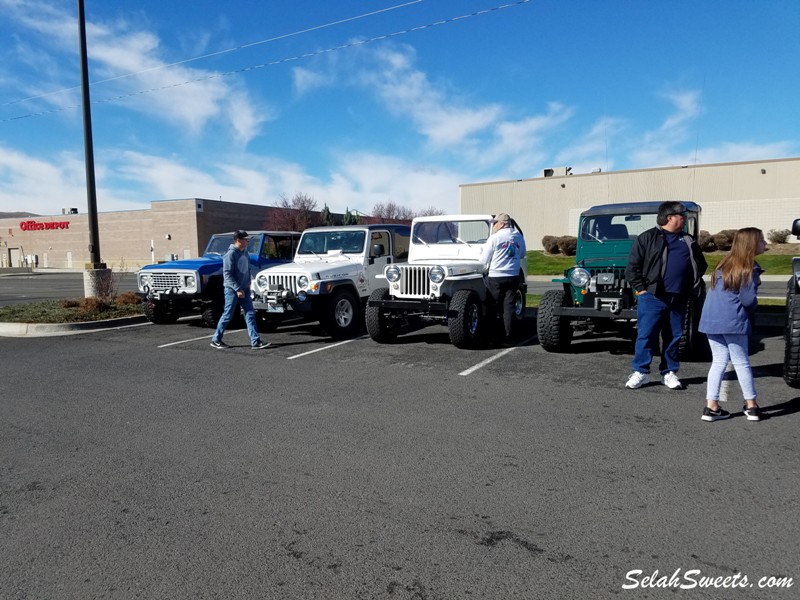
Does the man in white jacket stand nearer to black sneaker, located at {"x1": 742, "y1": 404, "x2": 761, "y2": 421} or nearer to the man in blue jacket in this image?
the man in blue jacket

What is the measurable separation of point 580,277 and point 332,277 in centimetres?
399

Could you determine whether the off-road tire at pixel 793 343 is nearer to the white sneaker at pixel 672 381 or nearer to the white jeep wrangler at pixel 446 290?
the white sneaker at pixel 672 381

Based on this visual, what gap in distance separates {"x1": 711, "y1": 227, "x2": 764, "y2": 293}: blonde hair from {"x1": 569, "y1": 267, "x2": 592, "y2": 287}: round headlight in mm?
2912

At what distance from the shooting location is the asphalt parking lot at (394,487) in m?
2.76

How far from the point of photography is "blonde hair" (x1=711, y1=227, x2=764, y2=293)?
468 cm

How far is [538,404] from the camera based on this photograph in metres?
5.61

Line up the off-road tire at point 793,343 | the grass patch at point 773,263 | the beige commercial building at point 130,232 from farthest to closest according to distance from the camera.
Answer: the beige commercial building at point 130,232, the grass patch at point 773,263, the off-road tire at point 793,343

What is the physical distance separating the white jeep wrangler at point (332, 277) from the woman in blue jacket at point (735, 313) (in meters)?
5.94

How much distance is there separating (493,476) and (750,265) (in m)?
2.76

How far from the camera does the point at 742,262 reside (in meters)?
4.69

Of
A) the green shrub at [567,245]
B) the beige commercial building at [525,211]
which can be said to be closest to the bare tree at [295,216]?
the beige commercial building at [525,211]

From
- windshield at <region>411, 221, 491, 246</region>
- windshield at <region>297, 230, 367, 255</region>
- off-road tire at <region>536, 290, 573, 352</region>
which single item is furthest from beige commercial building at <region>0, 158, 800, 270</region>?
off-road tire at <region>536, 290, 573, 352</region>

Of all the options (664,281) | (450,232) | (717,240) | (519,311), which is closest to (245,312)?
(450,232)

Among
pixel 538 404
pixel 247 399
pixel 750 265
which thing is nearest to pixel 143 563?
pixel 247 399
